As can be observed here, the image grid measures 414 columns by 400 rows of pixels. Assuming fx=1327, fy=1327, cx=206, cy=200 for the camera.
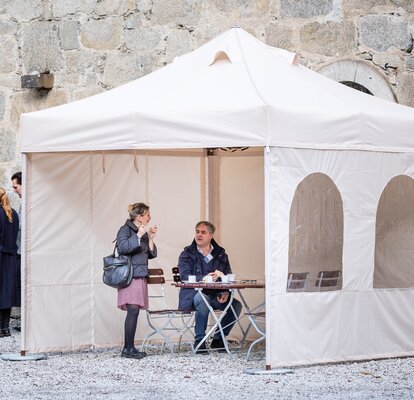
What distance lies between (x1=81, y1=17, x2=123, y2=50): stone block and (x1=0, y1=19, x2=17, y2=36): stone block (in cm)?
82

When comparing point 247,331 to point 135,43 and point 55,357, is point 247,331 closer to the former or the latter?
point 55,357

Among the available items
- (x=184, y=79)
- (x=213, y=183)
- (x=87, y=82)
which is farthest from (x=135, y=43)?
(x=184, y=79)

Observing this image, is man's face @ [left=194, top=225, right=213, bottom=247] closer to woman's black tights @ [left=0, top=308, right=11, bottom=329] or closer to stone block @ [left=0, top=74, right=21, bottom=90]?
woman's black tights @ [left=0, top=308, right=11, bottom=329]

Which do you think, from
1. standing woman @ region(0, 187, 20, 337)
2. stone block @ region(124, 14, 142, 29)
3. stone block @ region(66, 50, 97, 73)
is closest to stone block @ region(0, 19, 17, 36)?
stone block @ region(66, 50, 97, 73)

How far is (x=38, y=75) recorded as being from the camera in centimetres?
1223

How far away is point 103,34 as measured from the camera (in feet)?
39.2

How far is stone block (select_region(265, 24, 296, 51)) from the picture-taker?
37.3 ft

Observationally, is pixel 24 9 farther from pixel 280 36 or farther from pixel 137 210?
pixel 137 210

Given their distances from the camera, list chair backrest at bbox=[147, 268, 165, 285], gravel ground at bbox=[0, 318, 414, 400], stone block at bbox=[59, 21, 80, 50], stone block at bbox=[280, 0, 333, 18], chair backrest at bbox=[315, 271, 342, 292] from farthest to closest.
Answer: stone block at bbox=[59, 21, 80, 50], stone block at bbox=[280, 0, 333, 18], chair backrest at bbox=[147, 268, 165, 285], chair backrest at bbox=[315, 271, 342, 292], gravel ground at bbox=[0, 318, 414, 400]

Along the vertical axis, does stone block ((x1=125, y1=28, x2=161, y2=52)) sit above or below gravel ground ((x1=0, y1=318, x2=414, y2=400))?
above

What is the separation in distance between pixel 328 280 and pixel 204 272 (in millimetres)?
1268

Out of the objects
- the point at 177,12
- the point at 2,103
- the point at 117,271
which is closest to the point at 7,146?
the point at 2,103

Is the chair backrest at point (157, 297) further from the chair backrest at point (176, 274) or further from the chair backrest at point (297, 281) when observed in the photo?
the chair backrest at point (297, 281)

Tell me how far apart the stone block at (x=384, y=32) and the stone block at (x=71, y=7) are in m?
2.52
